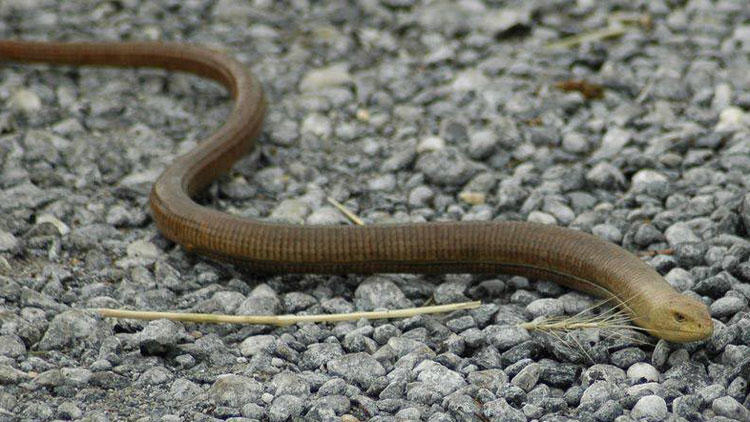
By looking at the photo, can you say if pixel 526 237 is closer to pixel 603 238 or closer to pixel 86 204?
pixel 603 238

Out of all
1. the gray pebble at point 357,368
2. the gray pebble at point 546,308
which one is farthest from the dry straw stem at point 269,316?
the gray pebble at point 357,368

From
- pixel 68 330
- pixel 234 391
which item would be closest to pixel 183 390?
pixel 234 391

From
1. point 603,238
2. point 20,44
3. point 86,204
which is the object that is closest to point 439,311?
point 603,238

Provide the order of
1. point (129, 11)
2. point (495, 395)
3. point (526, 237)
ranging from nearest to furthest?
point (495, 395) → point (526, 237) → point (129, 11)

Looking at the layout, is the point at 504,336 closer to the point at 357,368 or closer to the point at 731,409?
the point at 357,368

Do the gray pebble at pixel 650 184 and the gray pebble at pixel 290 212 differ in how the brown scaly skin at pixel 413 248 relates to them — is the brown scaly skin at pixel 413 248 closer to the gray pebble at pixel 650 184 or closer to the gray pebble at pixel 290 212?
the gray pebble at pixel 290 212

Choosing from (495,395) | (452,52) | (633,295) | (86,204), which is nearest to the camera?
(495,395)

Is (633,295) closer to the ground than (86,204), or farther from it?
farther from it
